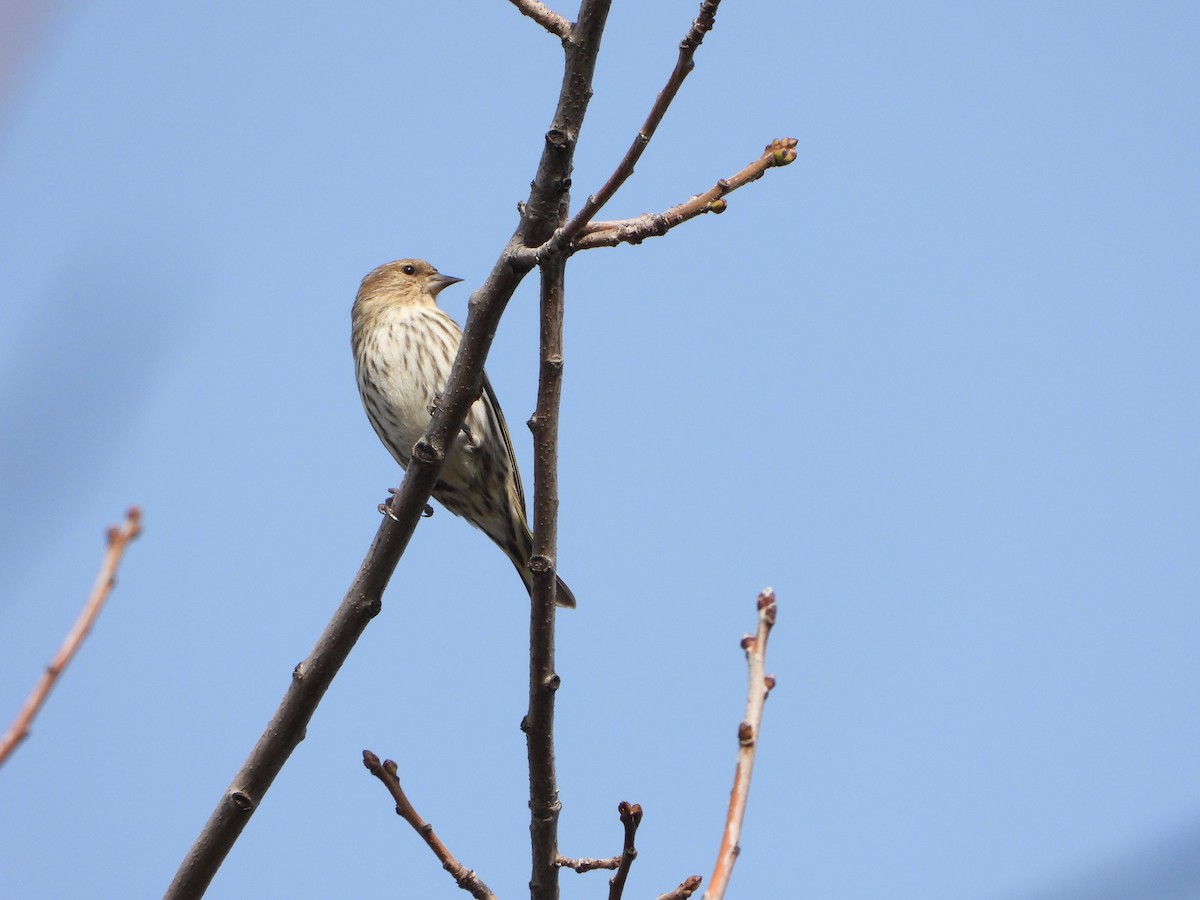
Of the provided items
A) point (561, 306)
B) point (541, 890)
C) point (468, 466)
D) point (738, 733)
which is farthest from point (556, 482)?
point (468, 466)

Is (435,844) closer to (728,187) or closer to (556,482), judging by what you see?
(556,482)

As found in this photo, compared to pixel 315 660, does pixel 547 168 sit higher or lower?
higher

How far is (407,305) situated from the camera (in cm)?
848

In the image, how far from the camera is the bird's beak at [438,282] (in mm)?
9203

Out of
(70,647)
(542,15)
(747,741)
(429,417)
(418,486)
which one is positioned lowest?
(70,647)

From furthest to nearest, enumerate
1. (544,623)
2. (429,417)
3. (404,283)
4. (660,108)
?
(404,283)
(429,417)
(544,623)
(660,108)

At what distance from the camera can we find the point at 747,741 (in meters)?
4.08

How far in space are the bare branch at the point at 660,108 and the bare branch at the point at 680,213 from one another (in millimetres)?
179

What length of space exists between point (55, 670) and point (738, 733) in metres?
2.22

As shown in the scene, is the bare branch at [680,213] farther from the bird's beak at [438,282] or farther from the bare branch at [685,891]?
the bird's beak at [438,282]

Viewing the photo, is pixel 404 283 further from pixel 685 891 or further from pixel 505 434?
pixel 685 891

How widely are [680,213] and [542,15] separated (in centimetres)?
78

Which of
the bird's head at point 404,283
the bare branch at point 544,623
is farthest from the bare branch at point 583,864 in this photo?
the bird's head at point 404,283

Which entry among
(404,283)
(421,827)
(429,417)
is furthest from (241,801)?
(404,283)
